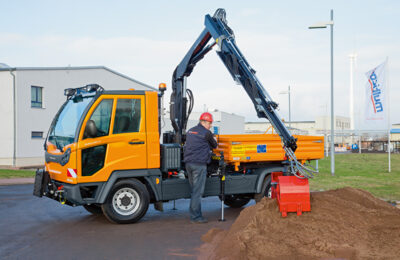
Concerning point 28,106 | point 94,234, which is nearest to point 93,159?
point 94,234

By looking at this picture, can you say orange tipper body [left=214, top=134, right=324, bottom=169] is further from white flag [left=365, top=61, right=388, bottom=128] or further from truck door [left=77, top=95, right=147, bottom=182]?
white flag [left=365, top=61, right=388, bottom=128]

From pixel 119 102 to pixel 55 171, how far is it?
181cm

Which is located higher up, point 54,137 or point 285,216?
point 54,137

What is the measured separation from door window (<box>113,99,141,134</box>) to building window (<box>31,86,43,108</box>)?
2090cm

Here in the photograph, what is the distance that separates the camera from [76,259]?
571 centimetres

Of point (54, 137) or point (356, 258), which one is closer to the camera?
point (356, 258)

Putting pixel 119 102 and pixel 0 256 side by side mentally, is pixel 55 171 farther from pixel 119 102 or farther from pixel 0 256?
pixel 0 256

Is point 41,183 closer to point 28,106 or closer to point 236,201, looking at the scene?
point 236,201

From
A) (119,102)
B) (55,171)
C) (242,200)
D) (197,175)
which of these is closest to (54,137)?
(55,171)

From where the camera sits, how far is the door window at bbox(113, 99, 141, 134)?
792 centimetres

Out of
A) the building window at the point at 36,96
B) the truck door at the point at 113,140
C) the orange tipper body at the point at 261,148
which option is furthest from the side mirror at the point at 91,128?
the building window at the point at 36,96

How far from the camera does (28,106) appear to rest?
86.4 ft

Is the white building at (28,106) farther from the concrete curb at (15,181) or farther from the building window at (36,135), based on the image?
the concrete curb at (15,181)

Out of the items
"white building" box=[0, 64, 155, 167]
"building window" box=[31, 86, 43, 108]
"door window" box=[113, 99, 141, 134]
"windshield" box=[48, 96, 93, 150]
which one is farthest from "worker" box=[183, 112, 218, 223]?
"building window" box=[31, 86, 43, 108]
